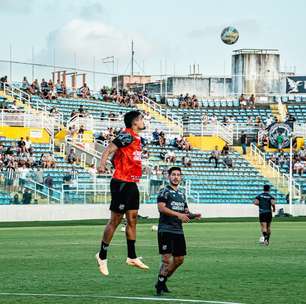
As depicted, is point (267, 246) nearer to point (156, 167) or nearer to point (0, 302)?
point (0, 302)

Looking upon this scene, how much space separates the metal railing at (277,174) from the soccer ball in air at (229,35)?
73.5 feet

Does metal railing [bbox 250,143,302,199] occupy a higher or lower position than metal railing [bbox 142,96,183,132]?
lower

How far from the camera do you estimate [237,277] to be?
18.8 metres

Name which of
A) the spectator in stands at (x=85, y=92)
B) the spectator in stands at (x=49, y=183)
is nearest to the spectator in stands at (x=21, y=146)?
the spectator in stands at (x=49, y=183)

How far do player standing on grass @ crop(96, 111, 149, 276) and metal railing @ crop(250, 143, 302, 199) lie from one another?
145 ft

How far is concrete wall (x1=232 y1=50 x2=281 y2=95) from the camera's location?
312 ft

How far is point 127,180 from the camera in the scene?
17.7m

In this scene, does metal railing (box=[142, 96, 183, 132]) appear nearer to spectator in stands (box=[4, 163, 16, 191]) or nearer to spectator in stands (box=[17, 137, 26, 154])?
spectator in stands (box=[17, 137, 26, 154])

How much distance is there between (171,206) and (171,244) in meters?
0.56

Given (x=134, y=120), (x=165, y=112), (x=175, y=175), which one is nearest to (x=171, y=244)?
(x=175, y=175)

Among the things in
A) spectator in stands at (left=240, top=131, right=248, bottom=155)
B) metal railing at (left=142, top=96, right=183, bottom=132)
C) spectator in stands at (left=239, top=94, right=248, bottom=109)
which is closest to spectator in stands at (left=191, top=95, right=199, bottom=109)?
metal railing at (left=142, top=96, right=183, bottom=132)

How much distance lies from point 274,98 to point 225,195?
2600 centimetres

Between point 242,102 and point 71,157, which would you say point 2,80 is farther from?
point 242,102

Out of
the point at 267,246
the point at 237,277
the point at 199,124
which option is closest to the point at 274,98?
the point at 199,124
